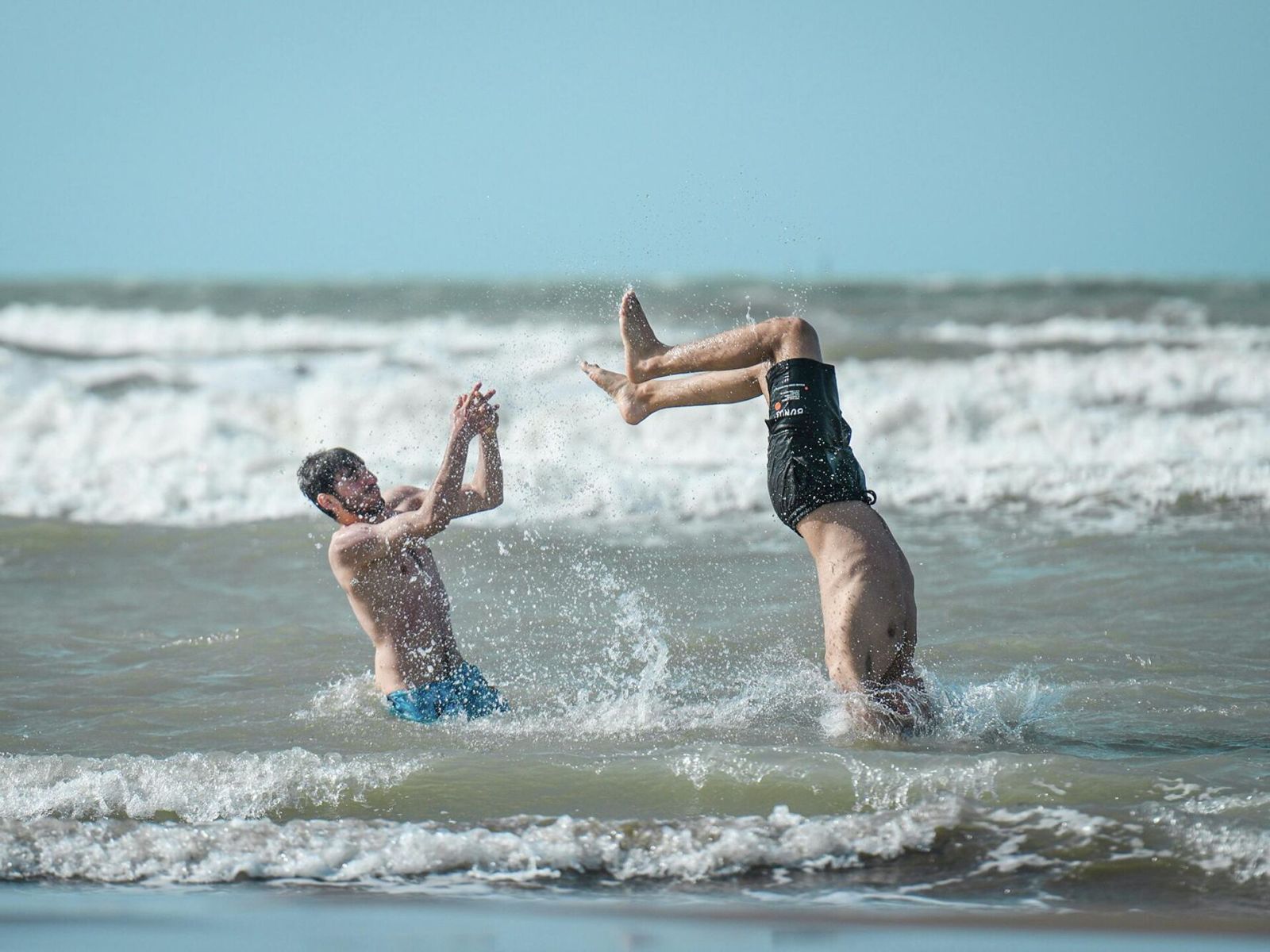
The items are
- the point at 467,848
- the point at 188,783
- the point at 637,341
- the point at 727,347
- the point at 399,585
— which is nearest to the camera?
the point at 467,848

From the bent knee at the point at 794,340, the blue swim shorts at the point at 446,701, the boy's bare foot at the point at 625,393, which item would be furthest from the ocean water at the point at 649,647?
the bent knee at the point at 794,340

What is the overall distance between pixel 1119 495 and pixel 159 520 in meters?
7.24

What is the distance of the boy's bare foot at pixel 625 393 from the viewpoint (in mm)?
5859

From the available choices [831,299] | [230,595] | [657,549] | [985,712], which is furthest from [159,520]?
[831,299]

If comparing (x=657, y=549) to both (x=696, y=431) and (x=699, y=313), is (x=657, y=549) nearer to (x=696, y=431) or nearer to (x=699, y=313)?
(x=696, y=431)

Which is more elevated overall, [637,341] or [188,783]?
[637,341]

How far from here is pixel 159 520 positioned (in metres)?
10.6

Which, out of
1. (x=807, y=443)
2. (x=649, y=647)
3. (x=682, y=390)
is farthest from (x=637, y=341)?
(x=649, y=647)

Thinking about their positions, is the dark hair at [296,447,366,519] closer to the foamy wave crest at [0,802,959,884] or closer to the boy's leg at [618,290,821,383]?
the boy's leg at [618,290,821,383]

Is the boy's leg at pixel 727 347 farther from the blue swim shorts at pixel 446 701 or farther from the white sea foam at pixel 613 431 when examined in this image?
the white sea foam at pixel 613 431

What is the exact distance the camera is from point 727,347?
5398 mm

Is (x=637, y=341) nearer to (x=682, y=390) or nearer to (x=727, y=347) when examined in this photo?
(x=682, y=390)

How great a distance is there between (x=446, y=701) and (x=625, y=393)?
1.48m

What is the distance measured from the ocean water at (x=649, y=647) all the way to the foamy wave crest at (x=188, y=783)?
0.01 metres
